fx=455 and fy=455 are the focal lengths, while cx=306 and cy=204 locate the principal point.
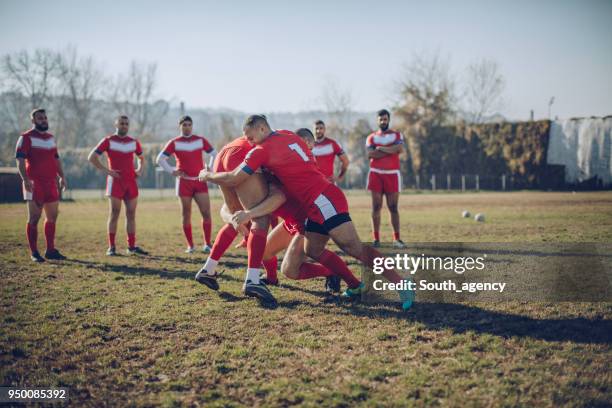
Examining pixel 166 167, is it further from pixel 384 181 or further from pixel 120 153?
pixel 384 181

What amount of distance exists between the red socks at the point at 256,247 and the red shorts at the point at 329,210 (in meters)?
0.69

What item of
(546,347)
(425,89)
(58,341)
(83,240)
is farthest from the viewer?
(425,89)

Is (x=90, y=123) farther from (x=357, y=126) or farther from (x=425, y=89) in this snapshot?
(x=425, y=89)

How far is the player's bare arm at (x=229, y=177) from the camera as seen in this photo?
4570 mm

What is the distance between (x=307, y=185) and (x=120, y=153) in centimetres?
542

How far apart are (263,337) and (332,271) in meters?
1.34

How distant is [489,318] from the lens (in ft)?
14.0

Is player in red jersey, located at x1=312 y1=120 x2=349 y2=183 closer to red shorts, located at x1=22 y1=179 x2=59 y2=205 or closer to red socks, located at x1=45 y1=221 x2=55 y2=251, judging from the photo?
red shorts, located at x1=22 y1=179 x2=59 y2=205

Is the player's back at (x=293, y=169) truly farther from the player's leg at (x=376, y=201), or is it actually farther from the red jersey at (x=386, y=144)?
the red jersey at (x=386, y=144)

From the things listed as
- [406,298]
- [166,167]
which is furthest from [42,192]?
[406,298]

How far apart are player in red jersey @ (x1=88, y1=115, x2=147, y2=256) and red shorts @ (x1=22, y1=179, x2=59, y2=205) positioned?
821 mm

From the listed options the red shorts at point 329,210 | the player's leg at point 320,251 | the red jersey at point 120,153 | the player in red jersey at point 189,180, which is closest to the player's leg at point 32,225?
the red jersey at point 120,153

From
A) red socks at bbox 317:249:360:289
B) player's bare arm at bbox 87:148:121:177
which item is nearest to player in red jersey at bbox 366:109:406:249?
red socks at bbox 317:249:360:289

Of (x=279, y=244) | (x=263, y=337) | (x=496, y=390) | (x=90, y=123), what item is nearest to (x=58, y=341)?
(x=263, y=337)
